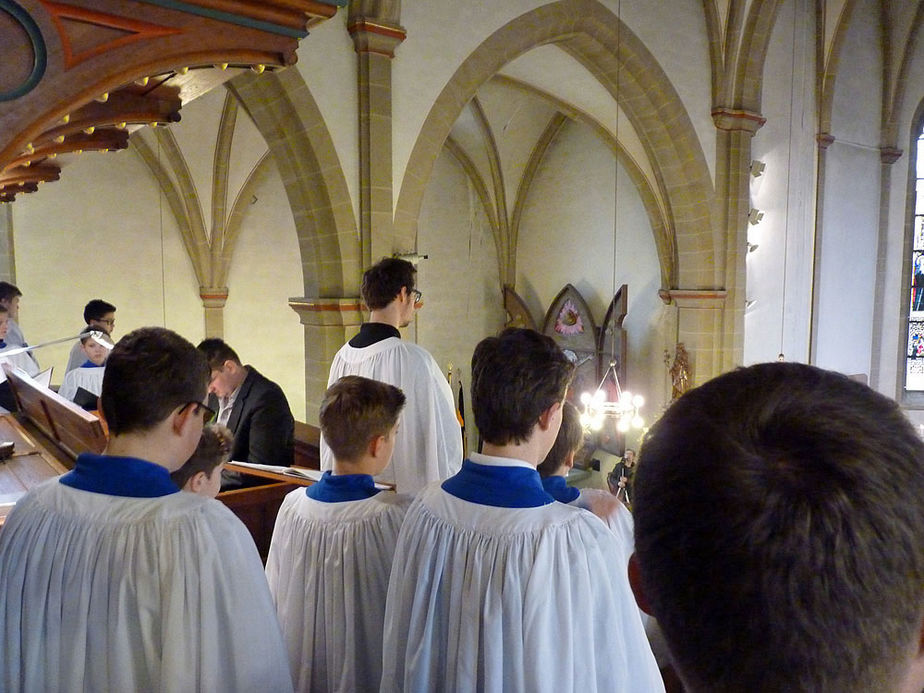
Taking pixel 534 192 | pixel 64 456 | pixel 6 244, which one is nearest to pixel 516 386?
pixel 64 456

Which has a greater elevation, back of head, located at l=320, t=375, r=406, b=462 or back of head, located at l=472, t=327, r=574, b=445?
back of head, located at l=472, t=327, r=574, b=445

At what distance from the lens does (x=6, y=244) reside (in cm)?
1025

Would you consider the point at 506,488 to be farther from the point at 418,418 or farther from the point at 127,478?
the point at 418,418

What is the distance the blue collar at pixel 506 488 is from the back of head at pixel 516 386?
75 mm

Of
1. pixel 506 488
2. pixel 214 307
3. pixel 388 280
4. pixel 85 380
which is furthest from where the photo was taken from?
pixel 214 307

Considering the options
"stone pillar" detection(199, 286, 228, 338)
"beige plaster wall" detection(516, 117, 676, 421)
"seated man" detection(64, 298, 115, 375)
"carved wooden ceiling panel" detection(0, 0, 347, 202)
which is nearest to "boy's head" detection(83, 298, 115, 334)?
"seated man" detection(64, 298, 115, 375)

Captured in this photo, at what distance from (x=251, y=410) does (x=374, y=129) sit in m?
3.65

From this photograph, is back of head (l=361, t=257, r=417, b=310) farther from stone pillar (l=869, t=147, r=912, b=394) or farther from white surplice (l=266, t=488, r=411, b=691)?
stone pillar (l=869, t=147, r=912, b=394)

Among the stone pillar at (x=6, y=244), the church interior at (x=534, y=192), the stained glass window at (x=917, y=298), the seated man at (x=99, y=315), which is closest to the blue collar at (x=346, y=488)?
the church interior at (x=534, y=192)

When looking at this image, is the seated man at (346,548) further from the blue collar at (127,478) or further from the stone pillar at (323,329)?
the stone pillar at (323,329)

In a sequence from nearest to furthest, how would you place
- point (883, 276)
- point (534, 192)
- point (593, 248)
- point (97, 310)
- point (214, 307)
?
1. point (97, 310)
2. point (883, 276)
3. point (593, 248)
4. point (214, 307)
5. point (534, 192)

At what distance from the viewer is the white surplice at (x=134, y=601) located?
60.3 inches

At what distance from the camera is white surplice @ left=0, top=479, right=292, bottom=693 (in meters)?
1.53

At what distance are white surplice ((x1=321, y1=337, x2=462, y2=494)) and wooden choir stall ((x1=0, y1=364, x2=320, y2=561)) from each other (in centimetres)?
41
